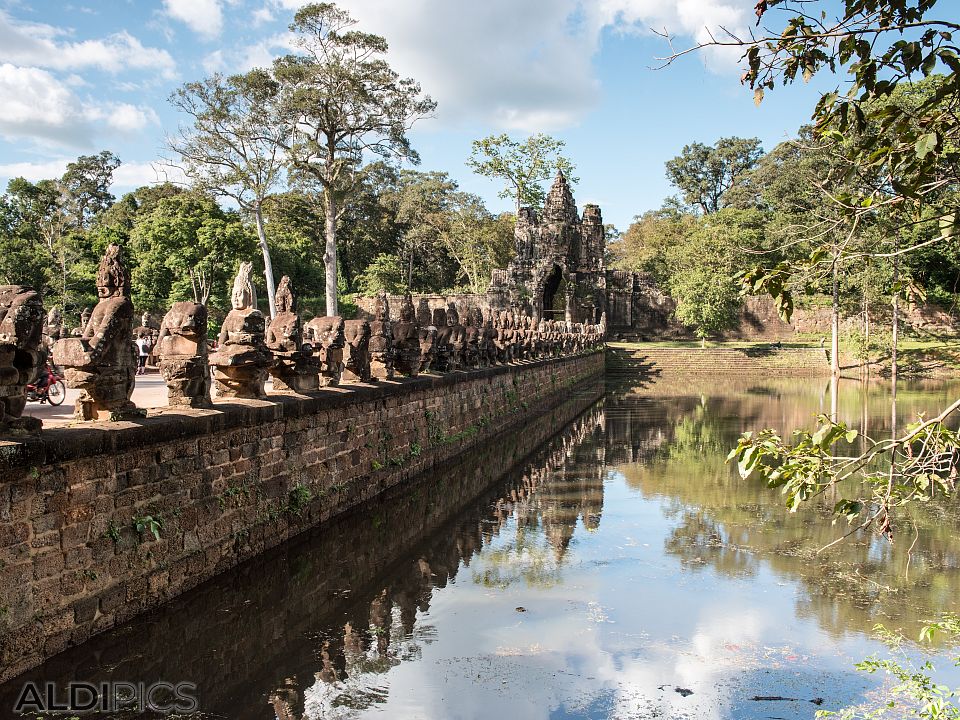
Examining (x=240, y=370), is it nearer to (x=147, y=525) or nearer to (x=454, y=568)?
(x=147, y=525)

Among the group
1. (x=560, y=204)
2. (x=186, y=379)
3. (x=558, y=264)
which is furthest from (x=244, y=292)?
(x=560, y=204)

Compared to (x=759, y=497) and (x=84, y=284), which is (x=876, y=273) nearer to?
(x=759, y=497)

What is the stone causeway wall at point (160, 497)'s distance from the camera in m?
4.32

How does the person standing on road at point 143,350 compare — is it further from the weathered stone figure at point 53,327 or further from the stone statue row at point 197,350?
the stone statue row at point 197,350

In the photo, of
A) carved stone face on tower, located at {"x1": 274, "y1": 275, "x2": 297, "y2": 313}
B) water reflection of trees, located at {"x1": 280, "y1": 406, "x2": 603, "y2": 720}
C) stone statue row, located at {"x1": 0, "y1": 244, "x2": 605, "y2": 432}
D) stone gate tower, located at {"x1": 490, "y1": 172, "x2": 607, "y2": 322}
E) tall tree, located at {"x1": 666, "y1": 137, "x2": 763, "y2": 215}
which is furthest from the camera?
tall tree, located at {"x1": 666, "y1": 137, "x2": 763, "y2": 215}

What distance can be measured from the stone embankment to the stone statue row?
25175 mm

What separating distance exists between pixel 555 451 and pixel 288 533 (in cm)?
799

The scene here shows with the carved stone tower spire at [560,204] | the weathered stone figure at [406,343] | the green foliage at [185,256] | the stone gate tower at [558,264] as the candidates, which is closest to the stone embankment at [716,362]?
the stone gate tower at [558,264]

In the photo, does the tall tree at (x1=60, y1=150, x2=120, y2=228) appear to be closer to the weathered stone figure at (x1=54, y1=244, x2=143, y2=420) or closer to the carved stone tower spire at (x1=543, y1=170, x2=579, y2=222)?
the carved stone tower spire at (x1=543, y1=170, x2=579, y2=222)

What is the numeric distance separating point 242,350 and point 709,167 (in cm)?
7383

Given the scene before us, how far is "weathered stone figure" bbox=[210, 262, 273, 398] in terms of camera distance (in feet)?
22.6

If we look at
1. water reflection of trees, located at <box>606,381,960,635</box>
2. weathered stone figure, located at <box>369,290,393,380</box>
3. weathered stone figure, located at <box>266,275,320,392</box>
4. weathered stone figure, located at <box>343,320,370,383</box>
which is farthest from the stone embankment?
weathered stone figure, located at <box>266,275,320,392</box>

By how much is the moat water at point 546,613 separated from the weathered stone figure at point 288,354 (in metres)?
1.51

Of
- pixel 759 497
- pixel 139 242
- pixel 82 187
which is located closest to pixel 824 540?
pixel 759 497
